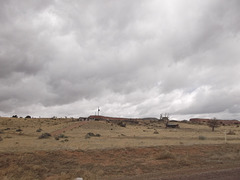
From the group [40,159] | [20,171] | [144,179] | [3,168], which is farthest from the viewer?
[40,159]

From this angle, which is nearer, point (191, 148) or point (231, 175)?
point (231, 175)

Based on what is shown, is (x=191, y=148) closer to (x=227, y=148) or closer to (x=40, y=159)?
(x=227, y=148)

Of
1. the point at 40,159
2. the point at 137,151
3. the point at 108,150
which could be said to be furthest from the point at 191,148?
the point at 40,159

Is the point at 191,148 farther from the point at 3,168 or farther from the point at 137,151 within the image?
the point at 3,168

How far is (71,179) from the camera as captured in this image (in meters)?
12.1

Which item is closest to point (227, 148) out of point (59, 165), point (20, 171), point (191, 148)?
point (191, 148)

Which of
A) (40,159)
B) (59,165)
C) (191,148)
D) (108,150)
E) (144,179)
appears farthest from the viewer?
(191,148)

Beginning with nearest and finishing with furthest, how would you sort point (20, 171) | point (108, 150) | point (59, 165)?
1. point (20, 171)
2. point (59, 165)
3. point (108, 150)

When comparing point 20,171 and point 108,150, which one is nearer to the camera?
point 20,171

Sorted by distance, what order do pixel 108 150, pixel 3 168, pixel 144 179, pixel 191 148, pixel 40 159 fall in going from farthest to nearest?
1. pixel 191 148
2. pixel 108 150
3. pixel 40 159
4. pixel 3 168
5. pixel 144 179

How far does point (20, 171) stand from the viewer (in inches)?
530

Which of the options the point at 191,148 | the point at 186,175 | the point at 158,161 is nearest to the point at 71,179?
the point at 186,175

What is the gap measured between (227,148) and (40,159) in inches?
784

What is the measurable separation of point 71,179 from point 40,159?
5.84 metres
